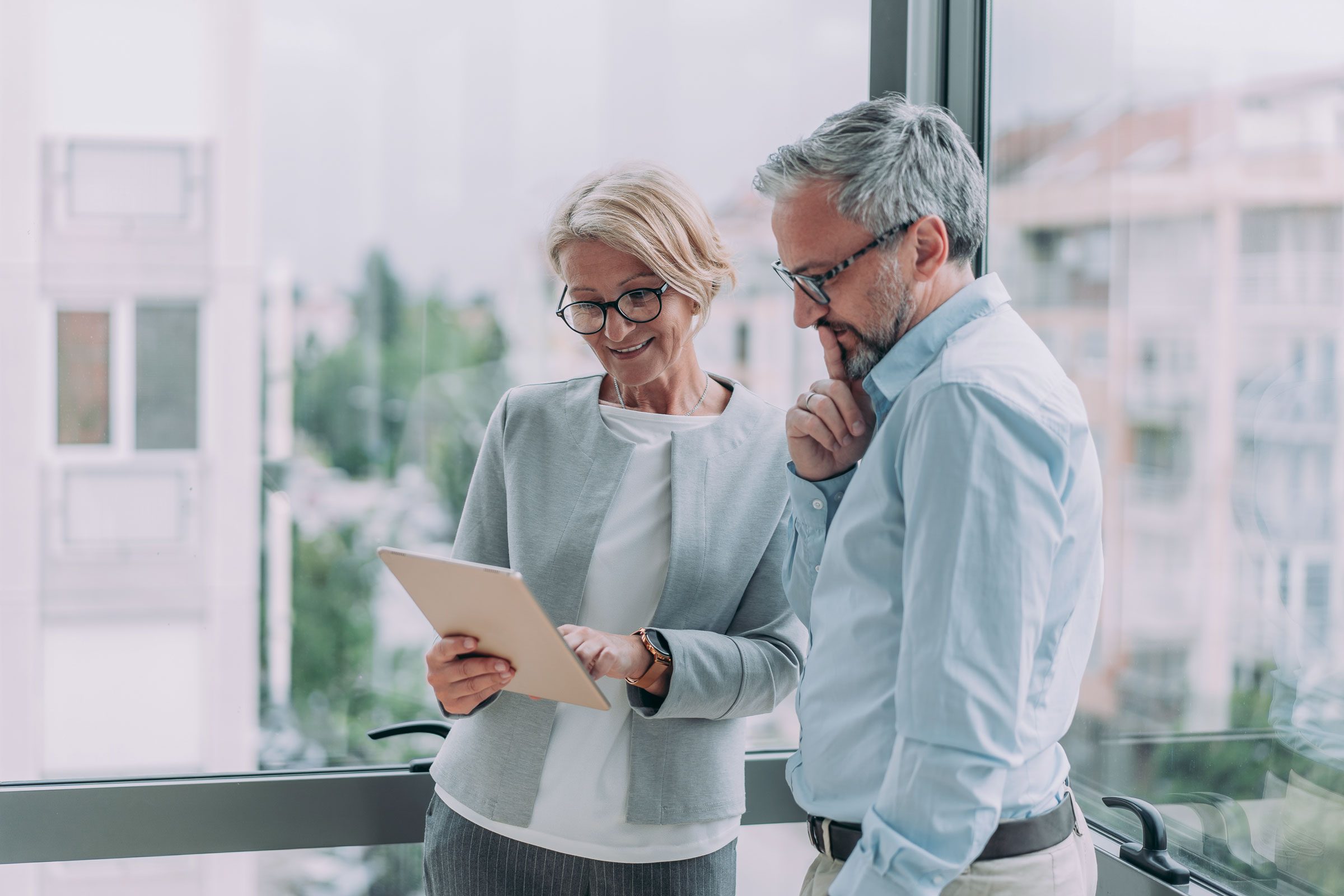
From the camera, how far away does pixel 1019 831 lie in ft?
→ 3.28

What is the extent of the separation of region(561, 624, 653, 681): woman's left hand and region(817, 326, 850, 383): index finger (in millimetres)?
422

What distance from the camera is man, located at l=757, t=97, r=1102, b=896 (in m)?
0.87

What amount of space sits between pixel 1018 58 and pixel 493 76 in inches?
36.8

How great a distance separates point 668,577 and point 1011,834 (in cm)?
54

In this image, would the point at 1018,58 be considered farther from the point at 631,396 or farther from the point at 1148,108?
the point at 631,396

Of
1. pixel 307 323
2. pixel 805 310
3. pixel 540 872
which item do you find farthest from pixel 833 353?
pixel 307 323

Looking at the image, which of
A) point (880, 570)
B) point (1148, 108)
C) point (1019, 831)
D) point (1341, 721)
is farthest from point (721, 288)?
point (1341, 721)

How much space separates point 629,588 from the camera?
138 cm

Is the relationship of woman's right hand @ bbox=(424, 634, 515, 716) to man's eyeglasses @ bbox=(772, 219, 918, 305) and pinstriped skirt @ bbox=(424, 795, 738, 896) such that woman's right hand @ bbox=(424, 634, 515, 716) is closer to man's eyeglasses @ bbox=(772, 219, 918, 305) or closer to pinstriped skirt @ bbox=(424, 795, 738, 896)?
pinstriped skirt @ bbox=(424, 795, 738, 896)

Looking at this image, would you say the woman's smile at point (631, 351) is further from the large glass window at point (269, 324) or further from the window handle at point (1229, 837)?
the window handle at point (1229, 837)

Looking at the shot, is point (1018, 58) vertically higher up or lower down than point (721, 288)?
higher up

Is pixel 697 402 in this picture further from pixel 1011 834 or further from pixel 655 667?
pixel 1011 834

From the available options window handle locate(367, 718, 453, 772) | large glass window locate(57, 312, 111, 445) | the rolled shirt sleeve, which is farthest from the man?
large glass window locate(57, 312, 111, 445)

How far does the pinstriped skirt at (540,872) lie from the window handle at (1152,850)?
566 millimetres
